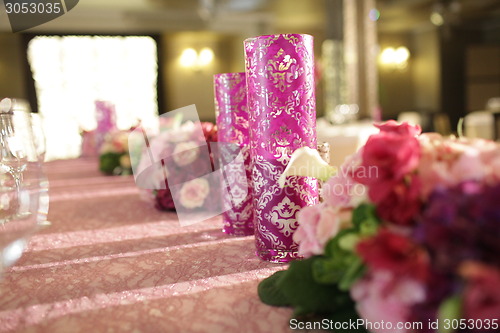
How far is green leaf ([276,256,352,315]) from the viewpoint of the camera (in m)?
0.59

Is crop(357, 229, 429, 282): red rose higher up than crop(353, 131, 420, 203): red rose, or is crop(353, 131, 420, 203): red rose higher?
crop(353, 131, 420, 203): red rose

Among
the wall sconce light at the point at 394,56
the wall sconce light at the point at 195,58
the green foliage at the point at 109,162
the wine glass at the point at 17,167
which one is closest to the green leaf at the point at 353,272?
the wine glass at the point at 17,167

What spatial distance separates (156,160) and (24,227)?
32.0 inches

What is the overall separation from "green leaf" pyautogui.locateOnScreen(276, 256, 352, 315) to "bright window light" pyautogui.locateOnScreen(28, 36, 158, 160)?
7431 millimetres

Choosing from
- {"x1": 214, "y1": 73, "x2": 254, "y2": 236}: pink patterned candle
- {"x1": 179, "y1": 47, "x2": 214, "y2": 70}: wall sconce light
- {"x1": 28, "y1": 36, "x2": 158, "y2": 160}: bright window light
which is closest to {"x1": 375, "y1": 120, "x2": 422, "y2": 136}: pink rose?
{"x1": 214, "y1": 73, "x2": 254, "y2": 236}: pink patterned candle

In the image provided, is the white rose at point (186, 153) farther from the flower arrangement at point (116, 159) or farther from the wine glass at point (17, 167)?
the flower arrangement at point (116, 159)

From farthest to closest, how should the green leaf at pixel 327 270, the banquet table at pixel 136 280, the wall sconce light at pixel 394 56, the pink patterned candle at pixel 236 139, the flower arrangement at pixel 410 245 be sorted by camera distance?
the wall sconce light at pixel 394 56
the pink patterned candle at pixel 236 139
the banquet table at pixel 136 280
the green leaf at pixel 327 270
the flower arrangement at pixel 410 245

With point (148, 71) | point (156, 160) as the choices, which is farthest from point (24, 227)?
point (148, 71)

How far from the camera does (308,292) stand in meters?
0.60

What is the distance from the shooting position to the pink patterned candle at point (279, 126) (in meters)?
0.89

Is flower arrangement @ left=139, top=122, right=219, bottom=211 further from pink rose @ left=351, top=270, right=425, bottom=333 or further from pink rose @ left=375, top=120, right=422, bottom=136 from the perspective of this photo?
pink rose @ left=351, top=270, right=425, bottom=333

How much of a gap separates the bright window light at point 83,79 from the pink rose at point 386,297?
24.7 feet

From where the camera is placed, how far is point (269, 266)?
899mm

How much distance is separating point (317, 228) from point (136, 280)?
0.40m
